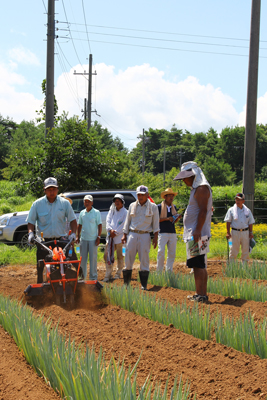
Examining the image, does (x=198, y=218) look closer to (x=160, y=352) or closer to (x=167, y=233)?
(x=160, y=352)

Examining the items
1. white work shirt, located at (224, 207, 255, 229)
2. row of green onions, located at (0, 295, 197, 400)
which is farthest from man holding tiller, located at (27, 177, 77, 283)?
white work shirt, located at (224, 207, 255, 229)

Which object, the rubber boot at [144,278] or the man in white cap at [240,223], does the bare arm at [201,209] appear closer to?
the rubber boot at [144,278]

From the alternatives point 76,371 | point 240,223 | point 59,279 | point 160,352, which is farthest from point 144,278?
point 76,371

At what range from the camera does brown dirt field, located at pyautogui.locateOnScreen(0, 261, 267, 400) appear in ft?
10.1

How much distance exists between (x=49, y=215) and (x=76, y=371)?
3677 mm

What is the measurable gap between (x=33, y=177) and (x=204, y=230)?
8.28 metres

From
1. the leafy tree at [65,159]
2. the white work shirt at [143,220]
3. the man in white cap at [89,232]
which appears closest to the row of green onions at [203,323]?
the white work shirt at [143,220]

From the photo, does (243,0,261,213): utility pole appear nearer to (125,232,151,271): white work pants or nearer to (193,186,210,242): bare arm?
(125,232,151,271): white work pants

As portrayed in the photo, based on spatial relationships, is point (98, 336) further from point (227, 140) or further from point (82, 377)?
point (227, 140)

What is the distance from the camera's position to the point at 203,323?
4125 mm

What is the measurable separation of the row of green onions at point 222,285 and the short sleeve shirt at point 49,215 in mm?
1899

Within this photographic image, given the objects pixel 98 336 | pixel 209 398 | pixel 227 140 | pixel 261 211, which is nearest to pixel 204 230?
pixel 98 336

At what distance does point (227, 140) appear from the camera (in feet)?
229

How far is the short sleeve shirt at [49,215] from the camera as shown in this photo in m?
6.23
